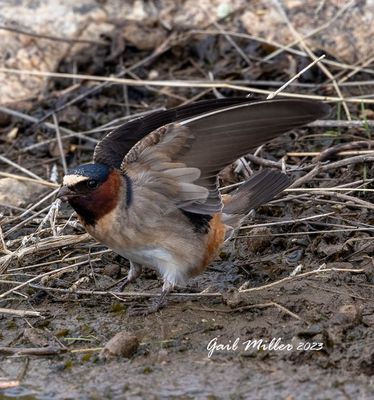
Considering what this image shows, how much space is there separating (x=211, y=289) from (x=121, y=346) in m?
1.01

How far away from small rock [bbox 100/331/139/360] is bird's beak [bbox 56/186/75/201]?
81cm

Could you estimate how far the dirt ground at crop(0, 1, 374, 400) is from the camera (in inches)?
190

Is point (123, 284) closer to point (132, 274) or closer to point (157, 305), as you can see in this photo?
point (132, 274)

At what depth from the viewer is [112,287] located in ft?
19.6

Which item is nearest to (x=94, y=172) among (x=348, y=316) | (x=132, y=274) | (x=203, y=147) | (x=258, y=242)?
(x=203, y=147)

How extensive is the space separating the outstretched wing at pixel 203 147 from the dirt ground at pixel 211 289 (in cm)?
59

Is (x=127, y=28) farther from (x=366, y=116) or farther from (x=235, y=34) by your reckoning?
(x=366, y=116)

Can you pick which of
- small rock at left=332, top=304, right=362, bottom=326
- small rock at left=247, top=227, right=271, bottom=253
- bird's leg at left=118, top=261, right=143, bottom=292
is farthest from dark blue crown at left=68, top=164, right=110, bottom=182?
small rock at left=332, top=304, right=362, bottom=326

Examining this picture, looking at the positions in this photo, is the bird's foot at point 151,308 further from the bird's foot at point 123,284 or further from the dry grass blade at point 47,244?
the dry grass blade at point 47,244

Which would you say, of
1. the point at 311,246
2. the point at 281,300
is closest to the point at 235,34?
the point at 311,246

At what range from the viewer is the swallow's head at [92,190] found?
5398mm

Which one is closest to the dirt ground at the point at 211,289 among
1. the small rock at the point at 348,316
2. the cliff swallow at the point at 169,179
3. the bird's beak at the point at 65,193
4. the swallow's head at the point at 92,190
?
the small rock at the point at 348,316

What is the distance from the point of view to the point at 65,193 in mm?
5375

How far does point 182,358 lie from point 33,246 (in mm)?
1450
